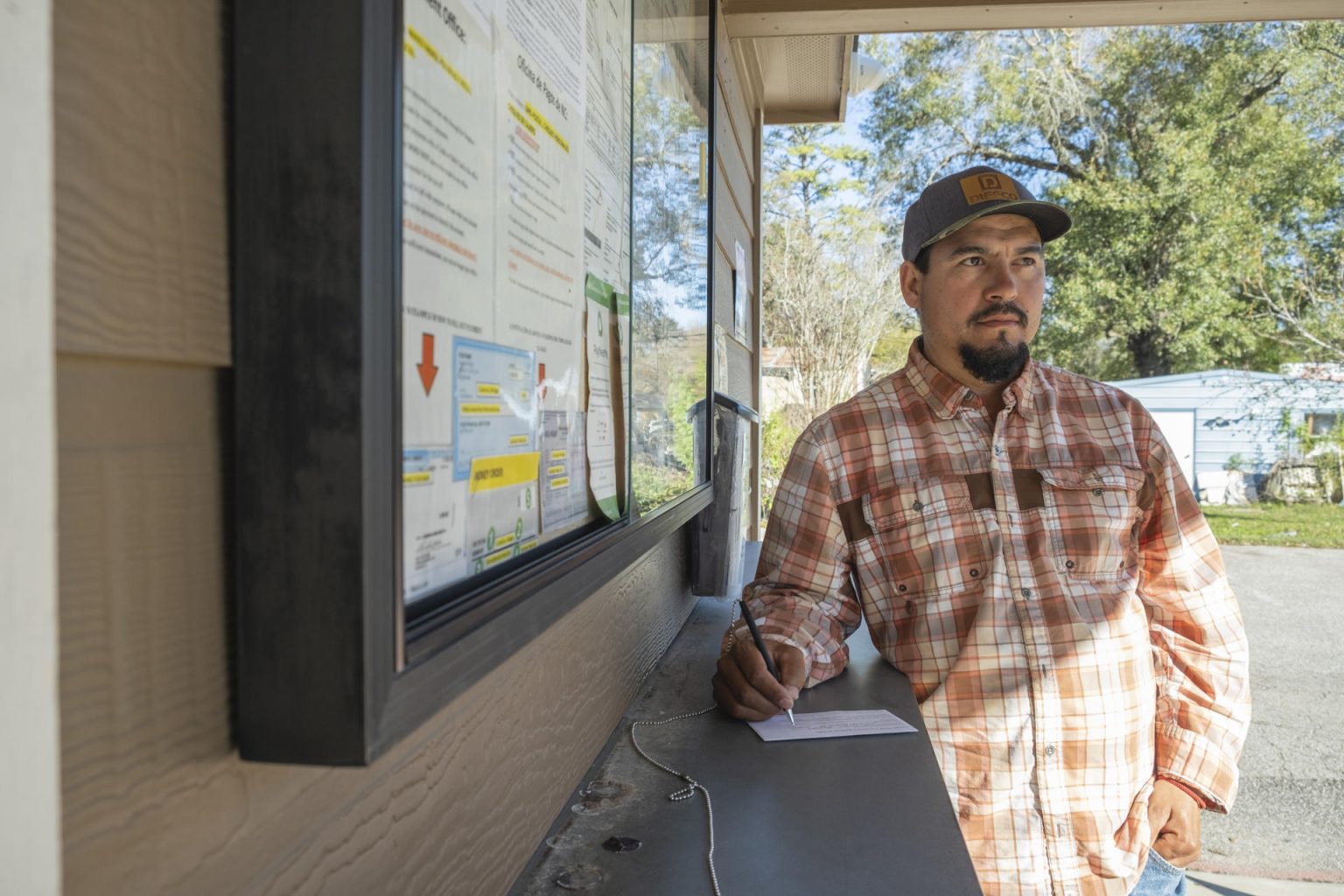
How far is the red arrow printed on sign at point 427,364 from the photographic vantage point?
573 millimetres

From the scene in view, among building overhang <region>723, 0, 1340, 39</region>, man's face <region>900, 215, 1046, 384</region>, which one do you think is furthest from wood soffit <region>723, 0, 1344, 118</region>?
man's face <region>900, 215, 1046, 384</region>

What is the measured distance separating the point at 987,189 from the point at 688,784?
60.6 inches

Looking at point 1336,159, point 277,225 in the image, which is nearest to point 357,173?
point 277,225

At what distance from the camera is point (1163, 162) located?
1539 centimetres

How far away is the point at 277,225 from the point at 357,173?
5 centimetres

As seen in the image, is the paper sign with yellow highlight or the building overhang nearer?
the paper sign with yellow highlight

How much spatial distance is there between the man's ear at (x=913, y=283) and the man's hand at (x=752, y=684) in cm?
112

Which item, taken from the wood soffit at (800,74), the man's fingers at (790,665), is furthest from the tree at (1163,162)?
the man's fingers at (790,665)

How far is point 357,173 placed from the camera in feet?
1.46

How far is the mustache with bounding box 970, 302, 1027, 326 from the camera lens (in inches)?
82.1

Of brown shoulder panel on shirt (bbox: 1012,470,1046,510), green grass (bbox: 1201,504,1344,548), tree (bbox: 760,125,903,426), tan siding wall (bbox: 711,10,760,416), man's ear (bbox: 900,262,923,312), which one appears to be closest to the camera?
brown shoulder panel on shirt (bbox: 1012,470,1046,510)

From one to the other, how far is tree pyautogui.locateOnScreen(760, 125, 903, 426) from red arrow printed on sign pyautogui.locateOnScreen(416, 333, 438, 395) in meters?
11.5

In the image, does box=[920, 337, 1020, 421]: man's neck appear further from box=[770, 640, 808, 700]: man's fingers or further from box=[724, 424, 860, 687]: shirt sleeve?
box=[770, 640, 808, 700]: man's fingers

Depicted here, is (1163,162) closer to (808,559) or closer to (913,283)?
(913,283)
